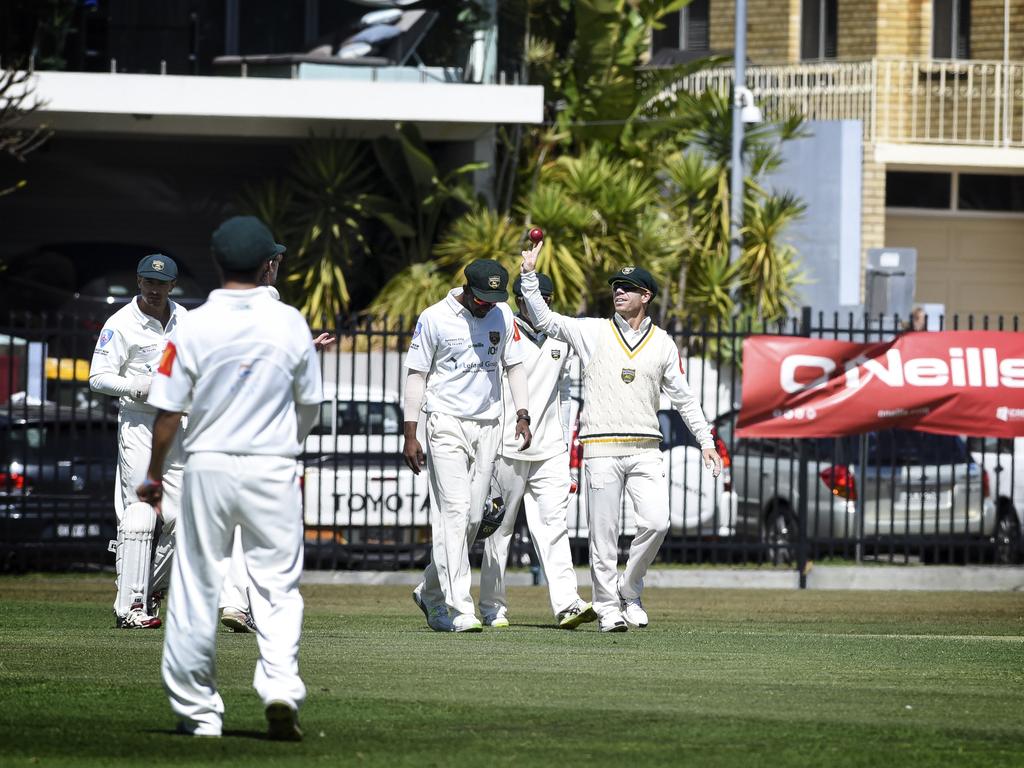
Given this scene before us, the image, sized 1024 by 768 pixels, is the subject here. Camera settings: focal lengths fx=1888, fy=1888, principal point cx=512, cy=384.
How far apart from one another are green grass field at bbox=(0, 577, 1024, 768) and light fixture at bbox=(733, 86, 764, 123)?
14.3 m

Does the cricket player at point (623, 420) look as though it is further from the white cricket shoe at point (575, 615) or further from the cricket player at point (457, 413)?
the cricket player at point (457, 413)

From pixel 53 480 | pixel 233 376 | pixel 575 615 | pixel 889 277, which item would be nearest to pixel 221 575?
pixel 233 376

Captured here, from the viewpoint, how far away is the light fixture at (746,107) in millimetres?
25156

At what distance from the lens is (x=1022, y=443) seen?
1769 cm

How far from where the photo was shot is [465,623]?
10711 mm

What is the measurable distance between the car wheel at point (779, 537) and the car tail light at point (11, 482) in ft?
21.6

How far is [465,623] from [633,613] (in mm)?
1304

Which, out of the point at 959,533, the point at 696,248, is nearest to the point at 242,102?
the point at 696,248

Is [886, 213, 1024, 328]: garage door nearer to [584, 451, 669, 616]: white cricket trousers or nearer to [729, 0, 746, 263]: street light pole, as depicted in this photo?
[729, 0, 746, 263]: street light pole

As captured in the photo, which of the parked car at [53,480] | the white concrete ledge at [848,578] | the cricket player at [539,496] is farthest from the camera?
the white concrete ledge at [848,578]

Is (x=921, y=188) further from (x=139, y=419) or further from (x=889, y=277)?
(x=139, y=419)

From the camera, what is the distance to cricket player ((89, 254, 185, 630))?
10383 mm

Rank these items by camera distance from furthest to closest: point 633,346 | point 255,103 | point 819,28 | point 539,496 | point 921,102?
point 819,28 < point 921,102 < point 255,103 < point 539,496 < point 633,346

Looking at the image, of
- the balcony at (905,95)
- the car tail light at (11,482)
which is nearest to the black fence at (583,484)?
the car tail light at (11,482)
